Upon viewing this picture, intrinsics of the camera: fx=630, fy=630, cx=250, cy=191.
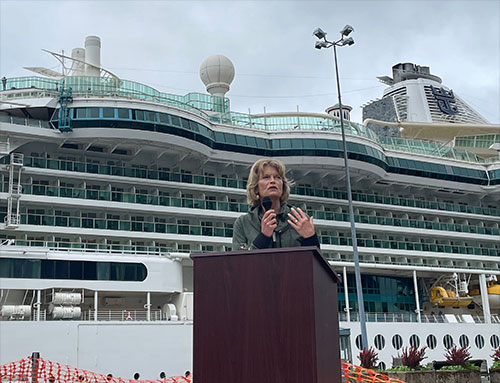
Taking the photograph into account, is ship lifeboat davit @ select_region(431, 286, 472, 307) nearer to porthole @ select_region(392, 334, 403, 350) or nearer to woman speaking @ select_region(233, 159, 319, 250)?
porthole @ select_region(392, 334, 403, 350)

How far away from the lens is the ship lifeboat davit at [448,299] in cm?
3566

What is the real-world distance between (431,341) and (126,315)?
15.7 metres

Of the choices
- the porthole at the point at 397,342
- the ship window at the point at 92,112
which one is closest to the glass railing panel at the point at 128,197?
the ship window at the point at 92,112

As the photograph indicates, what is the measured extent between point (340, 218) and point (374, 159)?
3.88m

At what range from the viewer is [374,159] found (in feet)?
118

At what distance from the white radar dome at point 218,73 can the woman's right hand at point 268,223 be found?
33727 mm

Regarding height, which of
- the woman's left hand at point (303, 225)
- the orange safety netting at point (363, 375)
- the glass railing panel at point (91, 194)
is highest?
the glass railing panel at point (91, 194)

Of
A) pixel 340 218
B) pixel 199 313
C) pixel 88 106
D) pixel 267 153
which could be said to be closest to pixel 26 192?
pixel 88 106

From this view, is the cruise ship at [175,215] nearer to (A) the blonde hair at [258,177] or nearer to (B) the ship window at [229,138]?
(B) the ship window at [229,138]

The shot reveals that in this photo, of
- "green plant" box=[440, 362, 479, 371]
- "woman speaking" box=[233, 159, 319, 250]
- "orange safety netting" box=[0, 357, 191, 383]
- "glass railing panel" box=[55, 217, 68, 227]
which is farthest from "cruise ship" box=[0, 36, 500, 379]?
"woman speaking" box=[233, 159, 319, 250]

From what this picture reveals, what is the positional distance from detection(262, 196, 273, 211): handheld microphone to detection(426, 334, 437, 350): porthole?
29148mm

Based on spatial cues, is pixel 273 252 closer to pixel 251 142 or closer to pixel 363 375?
pixel 363 375

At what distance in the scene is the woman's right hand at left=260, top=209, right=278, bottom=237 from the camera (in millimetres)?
4547

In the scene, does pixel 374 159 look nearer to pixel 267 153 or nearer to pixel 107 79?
pixel 267 153
